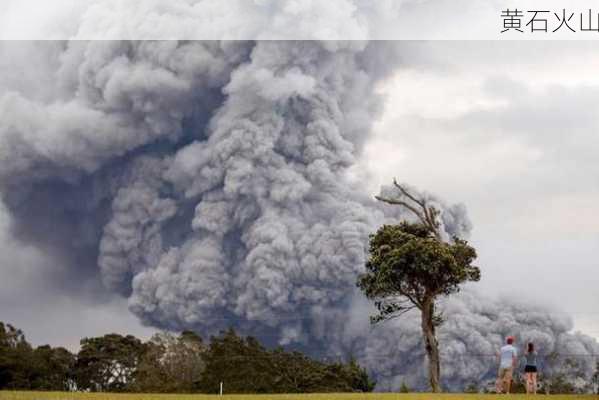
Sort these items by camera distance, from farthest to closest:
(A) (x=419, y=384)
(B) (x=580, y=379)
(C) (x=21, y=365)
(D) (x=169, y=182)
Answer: (A) (x=419, y=384)
(D) (x=169, y=182)
(C) (x=21, y=365)
(B) (x=580, y=379)

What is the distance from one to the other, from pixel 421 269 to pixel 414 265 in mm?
395

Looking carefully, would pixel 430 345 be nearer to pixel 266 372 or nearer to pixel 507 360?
pixel 507 360

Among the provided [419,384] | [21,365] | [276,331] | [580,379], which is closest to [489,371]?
[419,384]

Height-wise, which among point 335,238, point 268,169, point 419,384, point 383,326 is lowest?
point 419,384

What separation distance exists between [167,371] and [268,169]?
27336mm

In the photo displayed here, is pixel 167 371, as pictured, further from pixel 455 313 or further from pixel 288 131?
pixel 455 313

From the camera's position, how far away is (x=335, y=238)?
92938 millimetres

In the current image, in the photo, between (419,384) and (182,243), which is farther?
(419,384)

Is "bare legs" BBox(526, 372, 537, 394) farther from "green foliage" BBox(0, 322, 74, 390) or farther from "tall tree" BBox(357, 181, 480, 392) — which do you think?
"green foliage" BBox(0, 322, 74, 390)

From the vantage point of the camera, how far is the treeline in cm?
6175

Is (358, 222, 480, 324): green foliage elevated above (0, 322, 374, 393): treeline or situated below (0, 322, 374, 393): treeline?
above

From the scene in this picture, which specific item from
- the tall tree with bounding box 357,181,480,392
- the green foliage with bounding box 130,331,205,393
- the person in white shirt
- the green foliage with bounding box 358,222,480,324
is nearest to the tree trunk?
the tall tree with bounding box 357,181,480,392

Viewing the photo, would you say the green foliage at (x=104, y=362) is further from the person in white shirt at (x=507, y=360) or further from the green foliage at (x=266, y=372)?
the person in white shirt at (x=507, y=360)

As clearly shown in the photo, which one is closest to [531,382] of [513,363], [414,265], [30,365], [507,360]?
[513,363]
